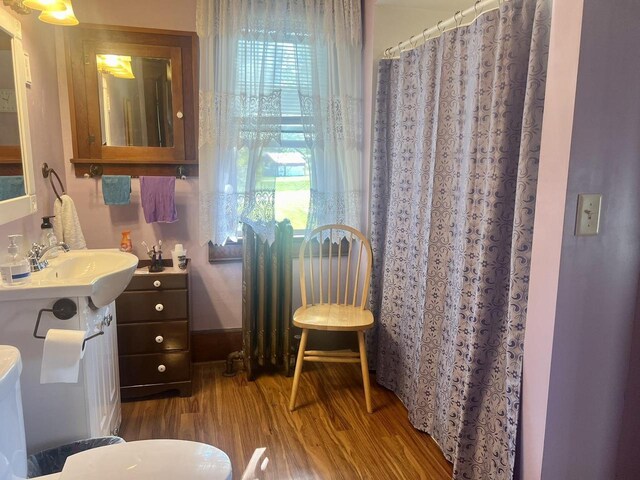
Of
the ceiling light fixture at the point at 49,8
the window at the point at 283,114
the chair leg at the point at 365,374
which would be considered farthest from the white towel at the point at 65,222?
the chair leg at the point at 365,374

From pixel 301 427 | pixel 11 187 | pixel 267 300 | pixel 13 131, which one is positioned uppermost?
pixel 13 131

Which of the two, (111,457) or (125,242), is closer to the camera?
(111,457)

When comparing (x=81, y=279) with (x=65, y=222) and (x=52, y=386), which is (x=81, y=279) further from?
(x=65, y=222)

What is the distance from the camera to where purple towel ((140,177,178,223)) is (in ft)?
8.35

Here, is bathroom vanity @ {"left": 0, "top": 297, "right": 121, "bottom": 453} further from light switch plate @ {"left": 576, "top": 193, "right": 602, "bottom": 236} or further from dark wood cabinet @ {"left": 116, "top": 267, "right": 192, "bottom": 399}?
light switch plate @ {"left": 576, "top": 193, "right": 602, "bottom": 236}

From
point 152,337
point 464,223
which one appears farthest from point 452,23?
point 152,337

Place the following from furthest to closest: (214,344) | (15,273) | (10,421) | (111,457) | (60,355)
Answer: (214,344)
(15,273)
(60,355)
(111,457)
(10,421)

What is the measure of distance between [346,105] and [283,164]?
0.50 m

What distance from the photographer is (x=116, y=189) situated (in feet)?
8.23

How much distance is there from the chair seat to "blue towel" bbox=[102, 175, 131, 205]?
1.14 metres

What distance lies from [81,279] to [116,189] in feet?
3.35

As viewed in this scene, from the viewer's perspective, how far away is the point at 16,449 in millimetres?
1114

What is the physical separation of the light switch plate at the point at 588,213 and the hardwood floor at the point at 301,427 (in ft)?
3.87

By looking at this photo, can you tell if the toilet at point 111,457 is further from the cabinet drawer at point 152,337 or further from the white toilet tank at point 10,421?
the cabinet drawer at point 152,337
